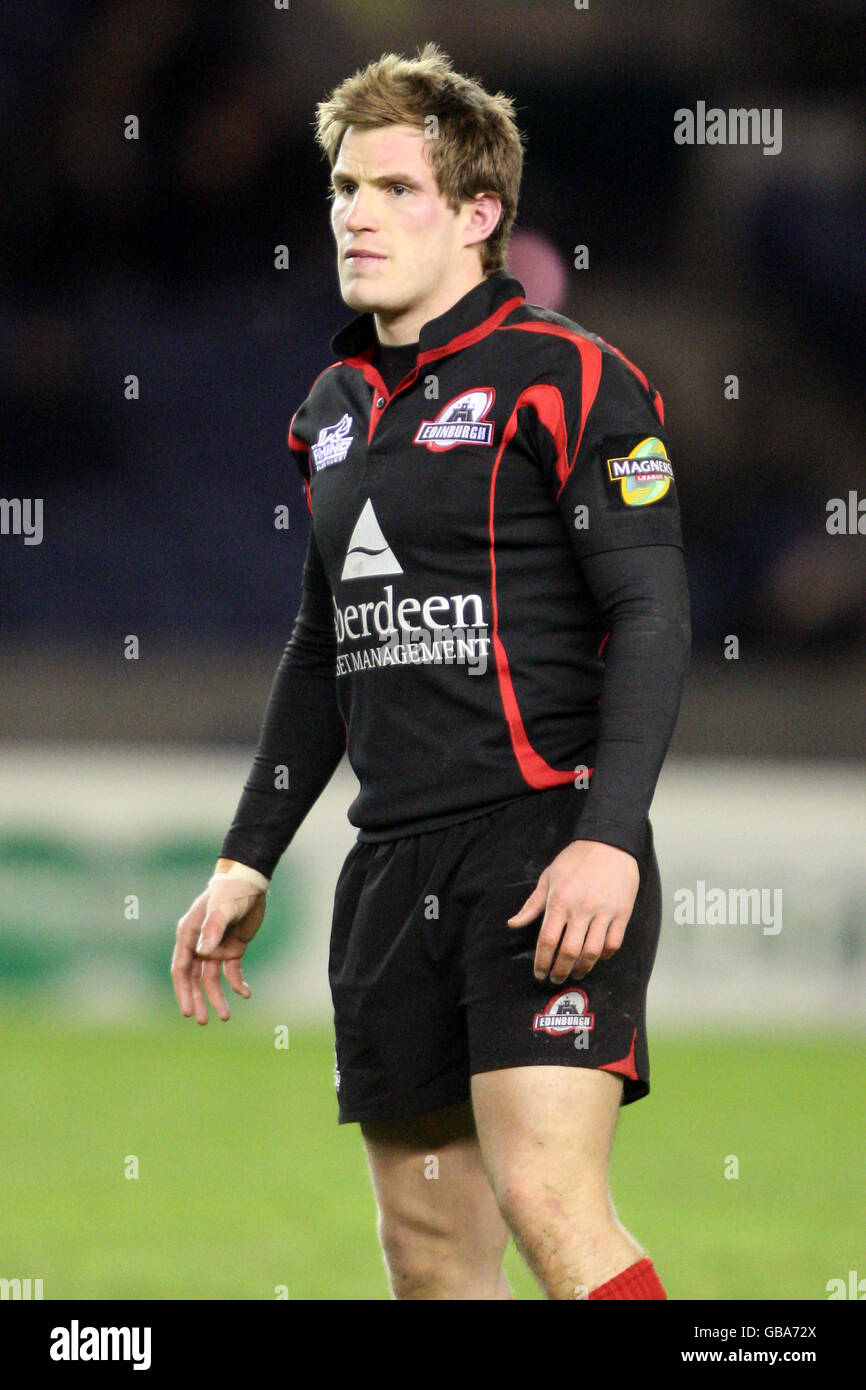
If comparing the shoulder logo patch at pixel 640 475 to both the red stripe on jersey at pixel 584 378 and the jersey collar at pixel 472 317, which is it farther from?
the jersey collar at pixel 472 317

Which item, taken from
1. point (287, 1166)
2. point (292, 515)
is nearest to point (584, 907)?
point (287, 1166)

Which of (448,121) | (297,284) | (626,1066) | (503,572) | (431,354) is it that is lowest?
(626,1066)

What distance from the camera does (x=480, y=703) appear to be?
2.26 meters

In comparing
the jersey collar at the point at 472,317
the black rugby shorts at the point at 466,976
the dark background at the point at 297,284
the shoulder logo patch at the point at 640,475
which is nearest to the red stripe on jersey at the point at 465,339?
the jersey collar at the point at 472,317

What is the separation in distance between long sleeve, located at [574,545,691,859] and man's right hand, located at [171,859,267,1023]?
0.67 meters

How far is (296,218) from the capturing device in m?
8.55

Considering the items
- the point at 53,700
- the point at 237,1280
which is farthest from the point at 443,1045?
the point at 53,700

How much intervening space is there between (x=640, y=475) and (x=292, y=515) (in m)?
5.78

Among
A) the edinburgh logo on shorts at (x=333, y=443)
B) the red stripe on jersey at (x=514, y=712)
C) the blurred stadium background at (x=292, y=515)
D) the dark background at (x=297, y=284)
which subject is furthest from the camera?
the dark background at (x=297, y=284)

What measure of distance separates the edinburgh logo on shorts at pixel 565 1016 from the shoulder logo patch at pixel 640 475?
588 mm

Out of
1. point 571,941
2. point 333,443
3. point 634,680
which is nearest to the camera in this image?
point 571,941

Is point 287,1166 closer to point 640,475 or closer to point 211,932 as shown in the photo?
point 211,932

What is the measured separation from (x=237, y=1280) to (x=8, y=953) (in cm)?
286

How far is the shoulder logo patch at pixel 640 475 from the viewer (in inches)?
85.2
